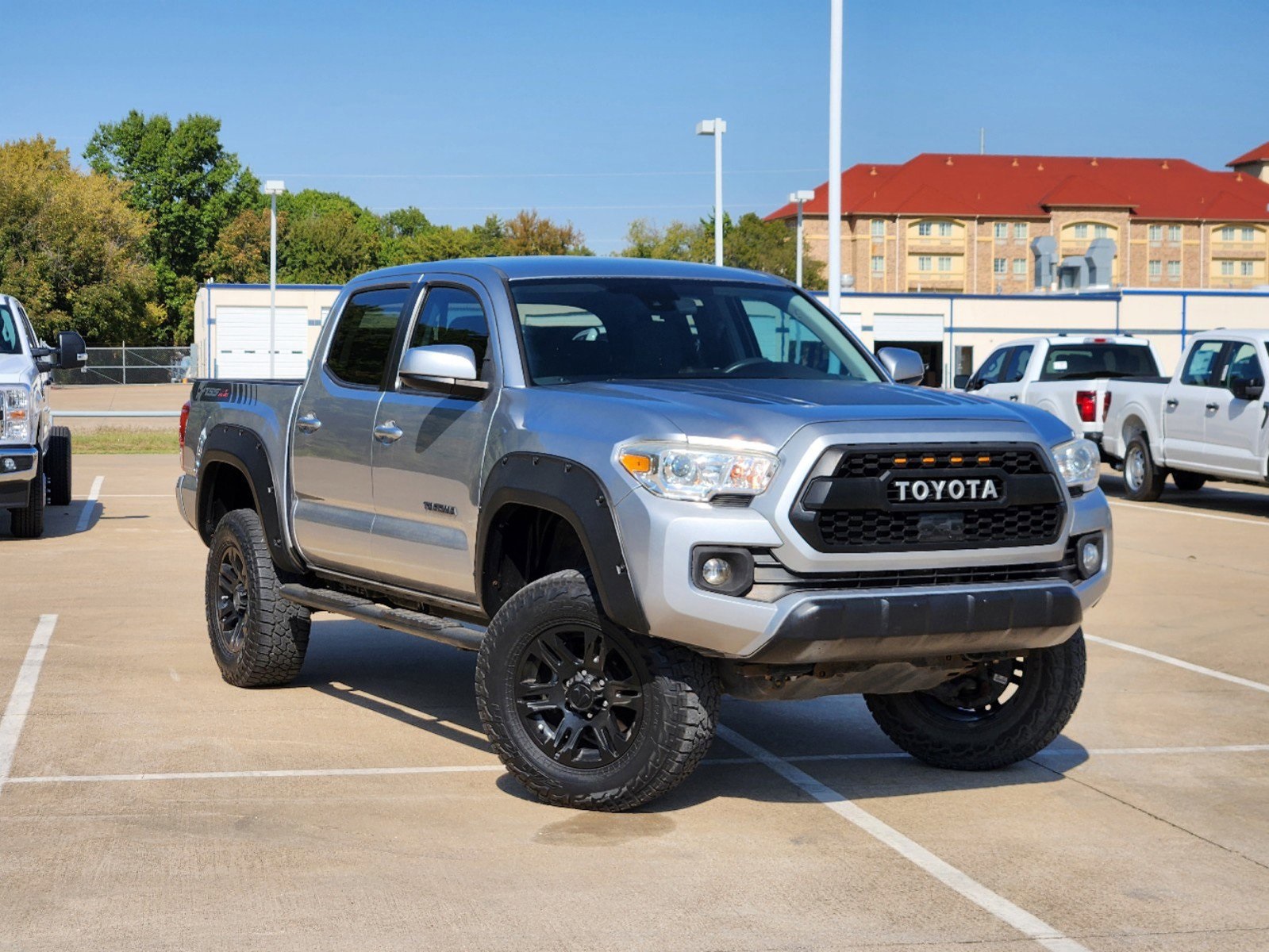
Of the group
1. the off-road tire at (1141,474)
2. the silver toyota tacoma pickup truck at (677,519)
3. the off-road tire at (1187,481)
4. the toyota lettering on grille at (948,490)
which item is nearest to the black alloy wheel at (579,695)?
the silver toyota tacoma pickup truck at (677,519)

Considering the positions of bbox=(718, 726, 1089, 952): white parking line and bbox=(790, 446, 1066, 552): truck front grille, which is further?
bbox=(790, 446, 1066, 552): truck front grille

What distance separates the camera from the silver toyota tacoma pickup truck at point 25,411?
47.4ft

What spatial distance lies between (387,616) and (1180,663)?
4632mm

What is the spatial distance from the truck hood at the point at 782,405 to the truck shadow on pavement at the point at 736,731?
1.44 m

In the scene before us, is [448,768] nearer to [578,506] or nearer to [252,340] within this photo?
[578,506]

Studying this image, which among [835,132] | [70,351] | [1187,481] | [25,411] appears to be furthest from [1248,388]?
[25,411]

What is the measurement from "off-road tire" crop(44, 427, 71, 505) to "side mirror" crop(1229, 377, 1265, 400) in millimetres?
12271

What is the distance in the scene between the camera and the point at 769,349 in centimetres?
727

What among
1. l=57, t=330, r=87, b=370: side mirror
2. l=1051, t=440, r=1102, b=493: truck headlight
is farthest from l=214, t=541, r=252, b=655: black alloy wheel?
l=57, t=330, r=87, b=370: side mirror

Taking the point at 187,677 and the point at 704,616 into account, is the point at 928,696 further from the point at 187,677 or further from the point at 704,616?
the point at 187,677

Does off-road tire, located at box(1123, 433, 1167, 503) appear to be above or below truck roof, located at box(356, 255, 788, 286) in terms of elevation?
below

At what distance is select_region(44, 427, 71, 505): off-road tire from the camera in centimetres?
1777

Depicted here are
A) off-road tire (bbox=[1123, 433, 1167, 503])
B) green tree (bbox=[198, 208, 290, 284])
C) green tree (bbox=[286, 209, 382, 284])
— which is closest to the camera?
off-road tire (bbox=[1123, 433, 1167, 503])

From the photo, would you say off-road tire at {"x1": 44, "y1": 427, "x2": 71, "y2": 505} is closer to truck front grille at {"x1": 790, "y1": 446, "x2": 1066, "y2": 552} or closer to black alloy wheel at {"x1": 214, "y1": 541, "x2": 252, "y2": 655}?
black alloy wheel at {"x1": 214, "y1": 541, "x2": 252, "y2": 655}
